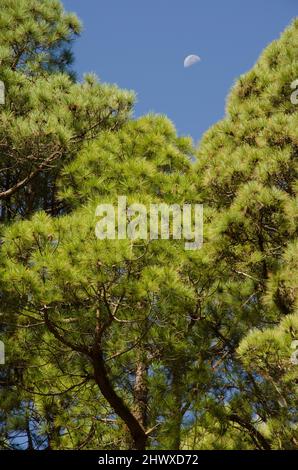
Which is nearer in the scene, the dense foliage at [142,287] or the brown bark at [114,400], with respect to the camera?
the dense foliage at [142,287]

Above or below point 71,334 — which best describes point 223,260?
above

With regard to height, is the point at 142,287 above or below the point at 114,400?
above

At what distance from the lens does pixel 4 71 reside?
14.5ft

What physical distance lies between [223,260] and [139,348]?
2.64ft

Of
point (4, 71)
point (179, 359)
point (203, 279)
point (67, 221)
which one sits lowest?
point (179, 359)

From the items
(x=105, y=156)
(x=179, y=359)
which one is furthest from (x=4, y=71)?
(x=179, y=359)

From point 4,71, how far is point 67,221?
167cm

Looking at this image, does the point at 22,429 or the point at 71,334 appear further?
the point at 22,429

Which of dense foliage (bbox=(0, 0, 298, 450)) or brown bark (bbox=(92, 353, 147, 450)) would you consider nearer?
dense foliage (bbox=(0, 0, 298, 450))

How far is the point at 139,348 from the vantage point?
4.02 meters

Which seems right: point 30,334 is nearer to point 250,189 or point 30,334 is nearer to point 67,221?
point 67,221

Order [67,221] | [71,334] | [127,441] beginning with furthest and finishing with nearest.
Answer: [127,441]
[71,334]
[67,221]

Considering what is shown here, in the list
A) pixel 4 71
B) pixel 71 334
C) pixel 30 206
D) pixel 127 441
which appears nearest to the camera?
pixel 71 334

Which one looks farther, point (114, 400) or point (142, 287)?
point (114, 400)
